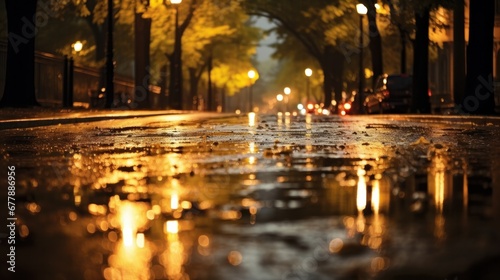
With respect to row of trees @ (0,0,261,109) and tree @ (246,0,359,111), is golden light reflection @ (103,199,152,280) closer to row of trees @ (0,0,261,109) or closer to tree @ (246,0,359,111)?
→ row of trees @ (0,0,261,109)

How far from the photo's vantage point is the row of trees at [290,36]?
3062 cm

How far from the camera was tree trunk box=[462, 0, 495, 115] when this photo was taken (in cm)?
3003

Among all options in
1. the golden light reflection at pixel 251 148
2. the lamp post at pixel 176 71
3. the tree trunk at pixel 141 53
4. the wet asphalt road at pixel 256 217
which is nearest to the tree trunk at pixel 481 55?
the golden light reflection at pixel 251 148

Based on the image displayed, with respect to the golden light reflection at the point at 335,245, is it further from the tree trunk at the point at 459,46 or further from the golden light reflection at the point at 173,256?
the tree trunk at the point at 459,46

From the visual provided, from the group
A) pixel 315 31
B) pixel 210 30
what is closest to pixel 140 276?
pixel 210 30

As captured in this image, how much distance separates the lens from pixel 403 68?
166ft

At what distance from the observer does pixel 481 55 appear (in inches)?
1190

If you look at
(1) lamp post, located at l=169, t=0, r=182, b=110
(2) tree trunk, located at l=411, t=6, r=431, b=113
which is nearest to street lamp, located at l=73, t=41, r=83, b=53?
(1) lamp post, located at l=169, t=0, r=182, b=110

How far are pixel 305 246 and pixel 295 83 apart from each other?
352 ft

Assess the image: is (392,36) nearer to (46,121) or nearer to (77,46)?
(77,46)

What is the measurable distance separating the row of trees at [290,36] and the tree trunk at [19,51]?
0.03 metres

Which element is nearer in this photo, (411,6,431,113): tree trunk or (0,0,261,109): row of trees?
(0,0,261,109): row of trees

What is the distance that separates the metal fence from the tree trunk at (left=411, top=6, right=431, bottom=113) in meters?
14.6

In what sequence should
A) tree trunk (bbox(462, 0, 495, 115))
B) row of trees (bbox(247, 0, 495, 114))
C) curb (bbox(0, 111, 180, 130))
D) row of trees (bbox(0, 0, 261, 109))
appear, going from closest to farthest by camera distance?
curb (bbox(0, 111, 180, 130))
tree trunk (bbox(462, 0, 495, 115))
row of trees (bbox(247, 0, 495, 114))
row of trees (bbox(0, 0, 261, 109))
